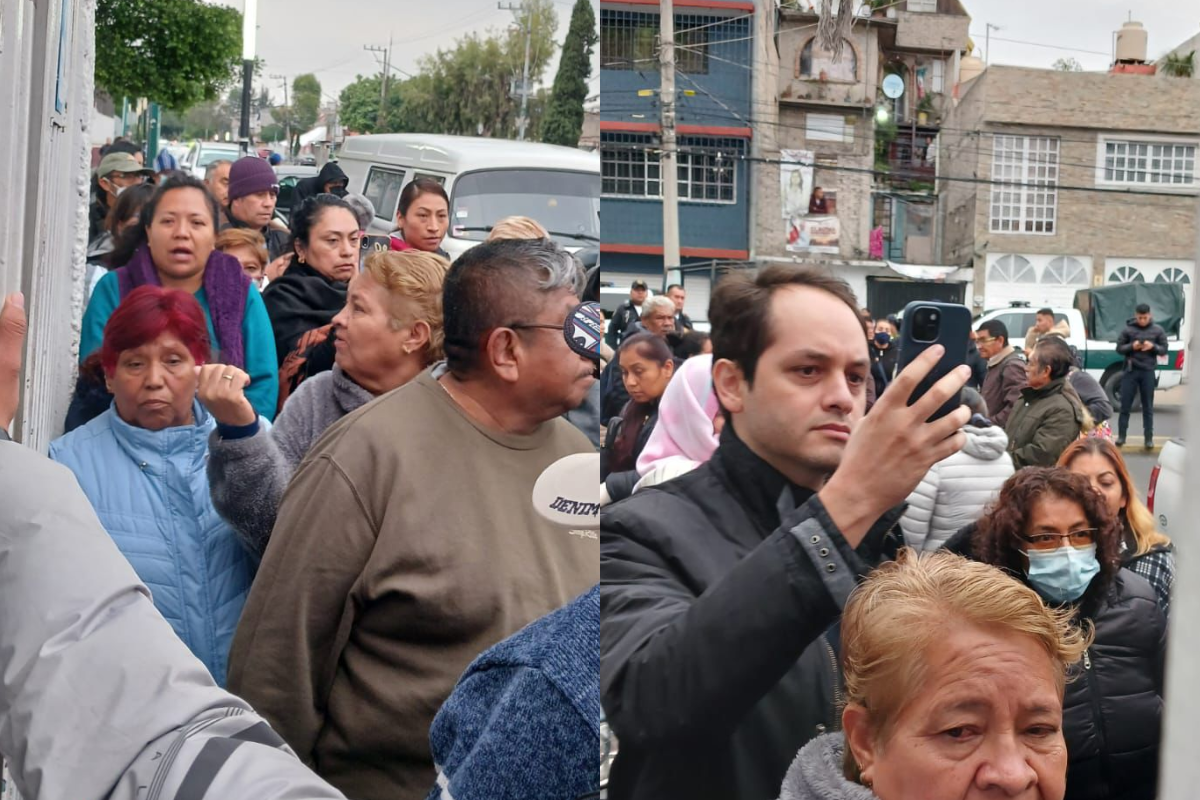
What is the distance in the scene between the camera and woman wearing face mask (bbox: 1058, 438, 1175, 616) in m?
1.92

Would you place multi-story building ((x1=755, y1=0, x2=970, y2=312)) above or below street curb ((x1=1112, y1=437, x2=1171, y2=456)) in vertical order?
above

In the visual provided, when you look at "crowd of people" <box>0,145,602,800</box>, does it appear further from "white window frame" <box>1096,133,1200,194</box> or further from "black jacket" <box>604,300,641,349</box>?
"white window frame" <box>1096,133,1200,194</box>

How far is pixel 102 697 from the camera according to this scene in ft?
4.00

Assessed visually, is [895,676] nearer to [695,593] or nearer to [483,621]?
[695,593]

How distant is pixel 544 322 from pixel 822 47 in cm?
65

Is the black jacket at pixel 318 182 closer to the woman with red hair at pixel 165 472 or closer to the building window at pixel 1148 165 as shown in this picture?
the woman with red hair at pixel 165 472

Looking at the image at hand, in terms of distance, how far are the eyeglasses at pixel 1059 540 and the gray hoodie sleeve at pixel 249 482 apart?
4.53 ft

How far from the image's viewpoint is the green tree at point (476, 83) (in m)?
2.28

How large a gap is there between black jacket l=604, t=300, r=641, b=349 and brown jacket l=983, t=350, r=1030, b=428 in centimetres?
49

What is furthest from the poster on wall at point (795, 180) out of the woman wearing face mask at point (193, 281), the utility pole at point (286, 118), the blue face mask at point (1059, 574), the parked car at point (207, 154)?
the parked car at point (207, 154)

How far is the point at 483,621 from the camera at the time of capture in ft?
7.37

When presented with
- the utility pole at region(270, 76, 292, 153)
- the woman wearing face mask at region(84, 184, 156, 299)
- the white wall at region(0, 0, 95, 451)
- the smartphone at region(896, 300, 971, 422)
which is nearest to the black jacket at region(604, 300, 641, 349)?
the smartphone at region(896, 300, 971, 422)

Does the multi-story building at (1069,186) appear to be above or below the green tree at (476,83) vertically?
below

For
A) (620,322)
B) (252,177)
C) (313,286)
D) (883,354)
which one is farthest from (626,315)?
(252,177)
